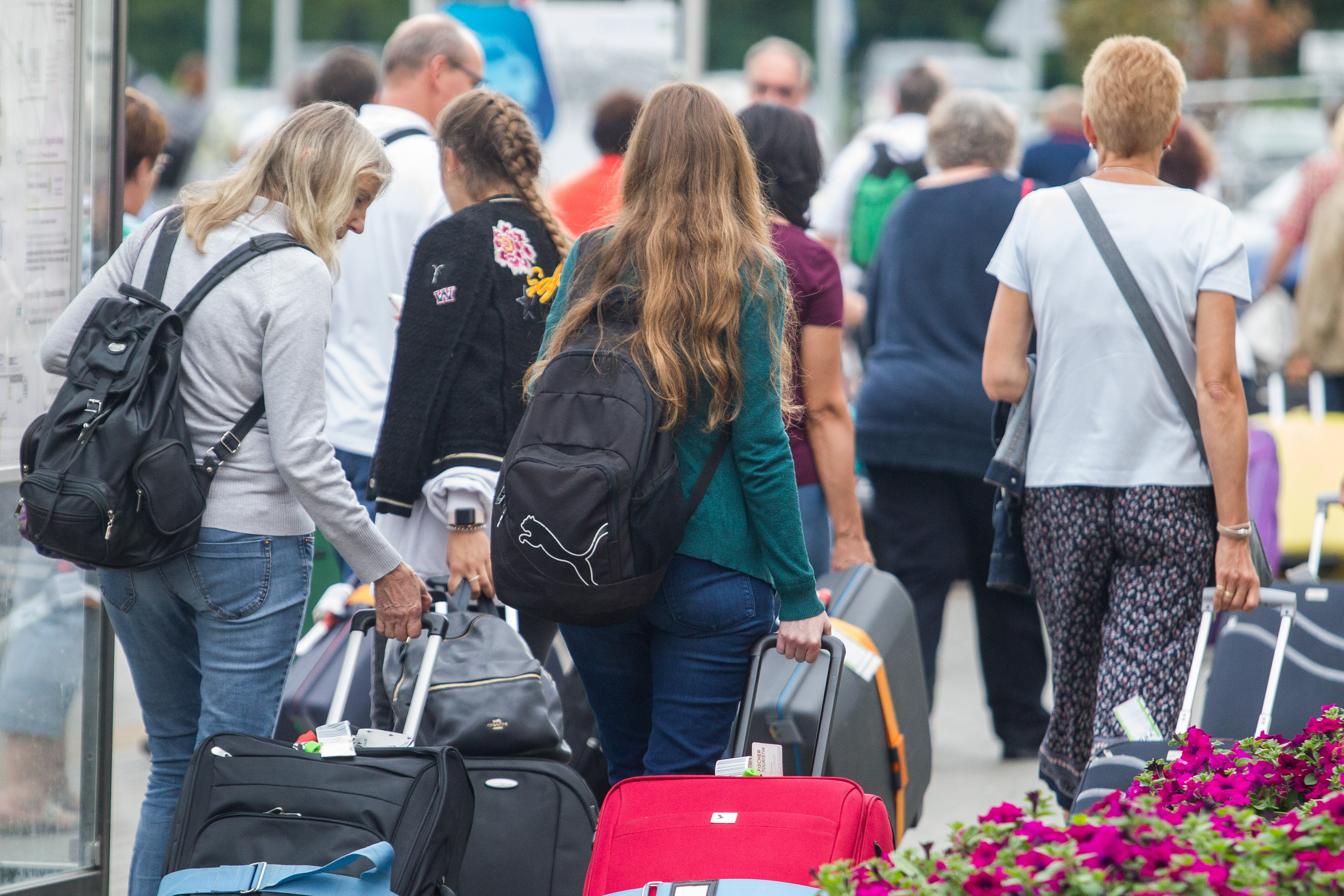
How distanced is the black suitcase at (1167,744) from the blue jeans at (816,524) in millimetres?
941

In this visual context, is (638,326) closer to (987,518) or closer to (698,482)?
(698,482)

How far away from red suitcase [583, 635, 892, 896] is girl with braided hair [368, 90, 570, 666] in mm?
982

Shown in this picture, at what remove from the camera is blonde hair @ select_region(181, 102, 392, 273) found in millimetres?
3045

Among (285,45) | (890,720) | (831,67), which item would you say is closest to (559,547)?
(890,720)

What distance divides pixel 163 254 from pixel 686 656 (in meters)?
1.26

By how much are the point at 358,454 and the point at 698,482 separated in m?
1.61

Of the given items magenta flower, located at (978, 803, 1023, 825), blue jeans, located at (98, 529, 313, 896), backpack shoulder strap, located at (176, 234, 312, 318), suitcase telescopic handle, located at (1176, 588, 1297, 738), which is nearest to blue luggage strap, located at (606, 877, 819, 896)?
magenta flower, located at (978, 803, 1023, 825)

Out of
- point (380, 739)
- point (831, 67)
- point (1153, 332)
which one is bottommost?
point (380, 739)

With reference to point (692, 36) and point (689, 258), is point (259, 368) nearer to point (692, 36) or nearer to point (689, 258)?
point (689, 258)

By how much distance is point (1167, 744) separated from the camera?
10.9 ft

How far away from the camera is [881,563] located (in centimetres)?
661

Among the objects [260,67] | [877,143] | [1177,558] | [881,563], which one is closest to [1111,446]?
[1177,558]

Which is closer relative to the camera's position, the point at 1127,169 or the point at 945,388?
the point at 1127,169

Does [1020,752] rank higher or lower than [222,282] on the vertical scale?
lower
